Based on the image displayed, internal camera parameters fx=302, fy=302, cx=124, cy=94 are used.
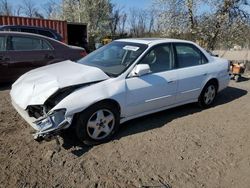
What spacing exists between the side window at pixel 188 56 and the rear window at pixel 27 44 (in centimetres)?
424

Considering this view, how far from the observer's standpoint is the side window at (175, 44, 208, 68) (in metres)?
5.61

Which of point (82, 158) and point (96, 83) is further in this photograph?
point (96, 83)

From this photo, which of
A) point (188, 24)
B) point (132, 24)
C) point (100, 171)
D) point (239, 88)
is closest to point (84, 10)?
point (132, 24)

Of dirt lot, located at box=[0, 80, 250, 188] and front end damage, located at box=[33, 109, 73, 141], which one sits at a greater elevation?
front end damage, located at box=[33, 109, 73, 141]

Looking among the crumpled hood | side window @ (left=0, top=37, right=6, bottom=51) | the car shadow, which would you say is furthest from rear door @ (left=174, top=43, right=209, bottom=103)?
side window @ (left=0, top=37, right=6, bottom=51)

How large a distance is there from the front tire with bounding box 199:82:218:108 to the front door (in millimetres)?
1021

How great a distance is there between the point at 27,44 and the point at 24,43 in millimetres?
81

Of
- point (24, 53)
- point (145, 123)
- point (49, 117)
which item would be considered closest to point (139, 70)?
point (145, 123)

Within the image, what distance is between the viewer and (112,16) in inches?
1347

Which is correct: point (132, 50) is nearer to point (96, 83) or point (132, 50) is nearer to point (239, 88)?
point (96, 83)

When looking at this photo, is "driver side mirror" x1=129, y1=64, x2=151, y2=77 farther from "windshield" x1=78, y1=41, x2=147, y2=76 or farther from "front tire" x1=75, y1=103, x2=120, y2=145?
"front tire" x1=75, y1=103, x2=120, y2=145

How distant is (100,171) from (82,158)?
391 mm

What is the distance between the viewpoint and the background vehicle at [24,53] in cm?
770

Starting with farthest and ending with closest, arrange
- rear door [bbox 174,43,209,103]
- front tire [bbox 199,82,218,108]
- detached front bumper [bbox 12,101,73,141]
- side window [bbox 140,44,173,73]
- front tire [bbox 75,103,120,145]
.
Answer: front tire [bbox 199,82,218,108]
rear door [bbox 174,43,209,103]
side window [bbox 140,44,173,73]
front tire [bbox 75,103,120,145]
detached front bumper [bbox 12,101,73,141]
